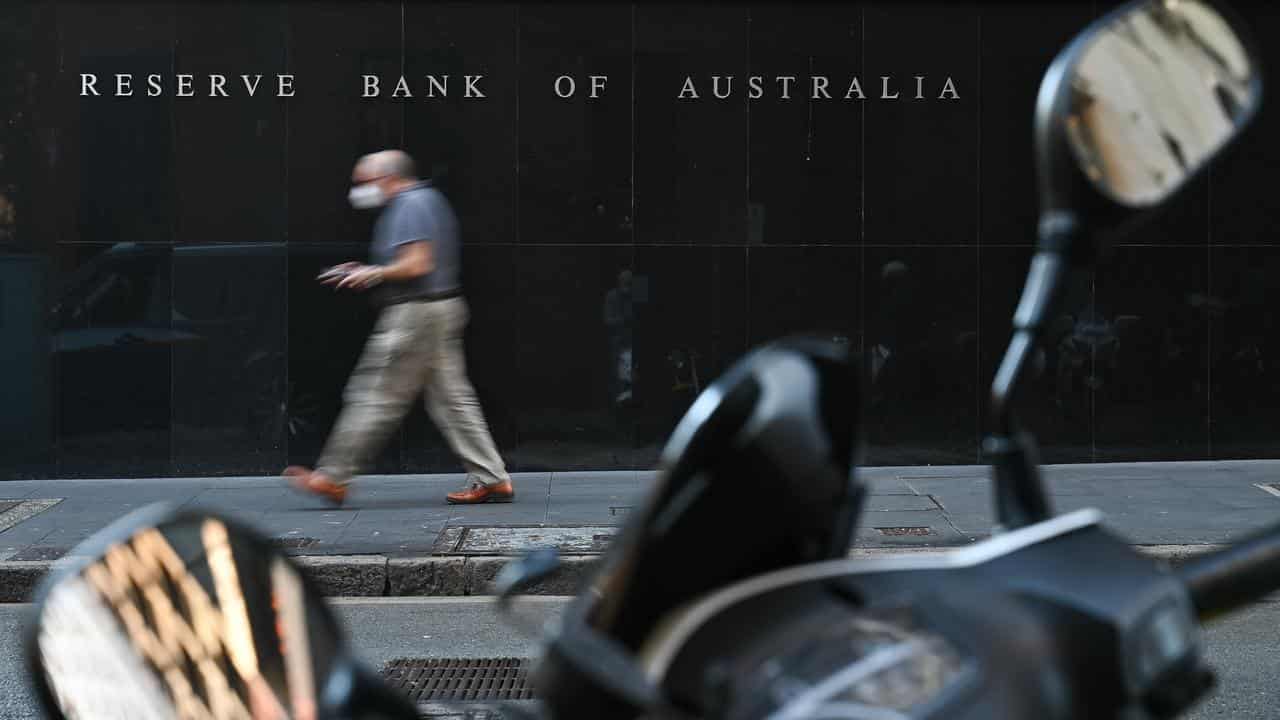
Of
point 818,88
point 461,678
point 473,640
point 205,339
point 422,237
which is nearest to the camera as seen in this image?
point 461,678

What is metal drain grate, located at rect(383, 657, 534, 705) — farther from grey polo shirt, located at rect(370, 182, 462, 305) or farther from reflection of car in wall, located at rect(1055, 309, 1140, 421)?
reflection of car in wall, located at rect(1055, 309, 1140, 421)

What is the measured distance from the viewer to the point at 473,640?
5711mm

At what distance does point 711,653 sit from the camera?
1021 millimetres

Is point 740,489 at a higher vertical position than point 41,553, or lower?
higher

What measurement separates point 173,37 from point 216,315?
2039mm

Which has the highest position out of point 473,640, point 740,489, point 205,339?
point 740,489

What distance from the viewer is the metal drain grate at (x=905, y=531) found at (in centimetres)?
743

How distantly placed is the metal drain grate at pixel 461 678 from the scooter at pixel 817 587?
3613 millimetres

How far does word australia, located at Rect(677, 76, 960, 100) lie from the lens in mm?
10148

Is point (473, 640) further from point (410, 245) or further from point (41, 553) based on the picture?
point (410, 245)

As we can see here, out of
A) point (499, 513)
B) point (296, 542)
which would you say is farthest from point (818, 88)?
point (296, 542)

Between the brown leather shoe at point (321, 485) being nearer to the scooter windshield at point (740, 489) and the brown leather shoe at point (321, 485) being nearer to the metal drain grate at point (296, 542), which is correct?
the metal drain grate at point (296, 542)

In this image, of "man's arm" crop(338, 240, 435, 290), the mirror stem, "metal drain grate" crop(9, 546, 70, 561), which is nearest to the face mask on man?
"man's arm" crop(338, 240, 435, 290)

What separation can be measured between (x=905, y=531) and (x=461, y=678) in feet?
10.7
